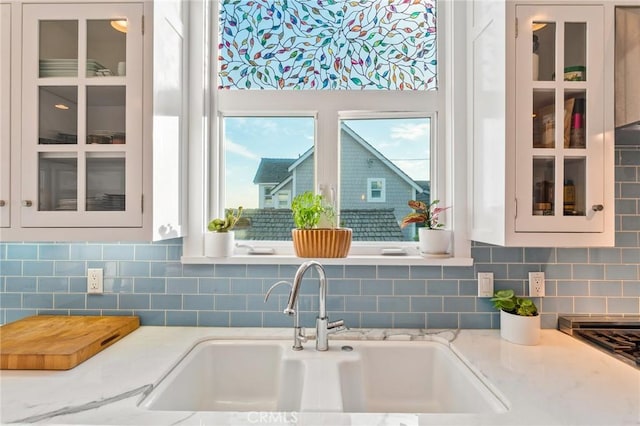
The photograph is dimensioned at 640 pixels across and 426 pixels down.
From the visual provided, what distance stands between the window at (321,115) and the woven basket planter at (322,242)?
0.19 m

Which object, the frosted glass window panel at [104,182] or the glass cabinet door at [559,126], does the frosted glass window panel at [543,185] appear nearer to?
the glass cabinet door at [559,126]

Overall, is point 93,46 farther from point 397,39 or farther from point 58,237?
point 397,39

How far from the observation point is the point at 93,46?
4.21 feet

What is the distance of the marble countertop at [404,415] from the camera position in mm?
894

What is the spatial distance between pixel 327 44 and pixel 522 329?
149cm

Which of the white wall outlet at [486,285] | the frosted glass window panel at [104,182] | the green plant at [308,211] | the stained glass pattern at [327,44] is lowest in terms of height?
the white wall outlet at [486,285]

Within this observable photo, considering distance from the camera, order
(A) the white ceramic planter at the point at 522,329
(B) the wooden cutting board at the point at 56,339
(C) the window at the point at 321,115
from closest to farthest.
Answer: (B) the wooden cutting board at the point at 56,339 < (A) the white ceramic planter at the point at 522,329 < (C) the window at the point at 321,115

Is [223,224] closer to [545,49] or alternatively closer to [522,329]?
[522,329]

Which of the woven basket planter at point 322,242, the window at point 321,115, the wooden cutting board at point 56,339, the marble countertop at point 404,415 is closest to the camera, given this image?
the marble countertop at point 404,415

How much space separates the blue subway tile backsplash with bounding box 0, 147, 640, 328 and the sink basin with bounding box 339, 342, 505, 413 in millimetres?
143

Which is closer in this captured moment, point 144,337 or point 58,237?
point 58,237

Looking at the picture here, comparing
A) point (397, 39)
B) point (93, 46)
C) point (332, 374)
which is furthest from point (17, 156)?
point (397, 39)

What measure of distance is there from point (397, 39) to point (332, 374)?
1.50 metres

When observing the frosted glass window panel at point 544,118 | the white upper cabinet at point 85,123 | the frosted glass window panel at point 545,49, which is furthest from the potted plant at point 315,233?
the frosted glass window panel at point 545,49
